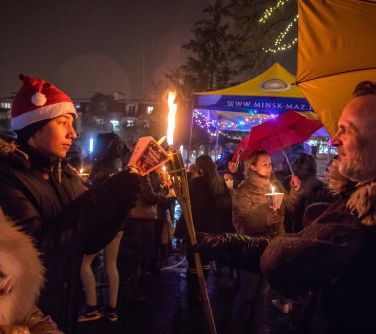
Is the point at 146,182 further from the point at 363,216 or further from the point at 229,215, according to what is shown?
the point at 363,216

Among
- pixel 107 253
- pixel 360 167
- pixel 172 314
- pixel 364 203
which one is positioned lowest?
pixel 172 314

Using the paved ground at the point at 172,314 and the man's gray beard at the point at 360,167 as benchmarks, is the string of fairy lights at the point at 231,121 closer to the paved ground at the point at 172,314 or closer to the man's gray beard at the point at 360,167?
the paved ground at the point at 172,314

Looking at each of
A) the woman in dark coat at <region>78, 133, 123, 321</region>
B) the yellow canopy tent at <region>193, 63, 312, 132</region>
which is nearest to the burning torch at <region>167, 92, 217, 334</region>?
the woman in dark coat at <region>78, 133, 123, 321</region>

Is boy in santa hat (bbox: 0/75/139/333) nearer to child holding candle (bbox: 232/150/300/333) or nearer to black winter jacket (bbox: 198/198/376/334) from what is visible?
black winter jacket (bbox: 198/198/376/334)

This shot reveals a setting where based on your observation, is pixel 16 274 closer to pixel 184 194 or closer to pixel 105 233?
pixel 105 233

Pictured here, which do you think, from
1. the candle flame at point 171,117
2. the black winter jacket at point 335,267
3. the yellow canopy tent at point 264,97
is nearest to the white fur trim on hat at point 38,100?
the candle flame at point 171,117

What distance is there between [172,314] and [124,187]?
374 cm

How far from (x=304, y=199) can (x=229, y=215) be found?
1.34 metres

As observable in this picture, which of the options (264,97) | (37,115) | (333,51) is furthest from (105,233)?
(264,97)

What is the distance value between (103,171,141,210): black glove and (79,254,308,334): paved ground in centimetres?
324

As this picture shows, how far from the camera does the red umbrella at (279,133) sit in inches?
227

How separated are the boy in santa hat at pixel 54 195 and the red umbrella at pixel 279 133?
3.57m

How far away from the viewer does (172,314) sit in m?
5.27

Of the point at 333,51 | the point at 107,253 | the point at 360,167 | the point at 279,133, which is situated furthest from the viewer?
the point at 279,133
